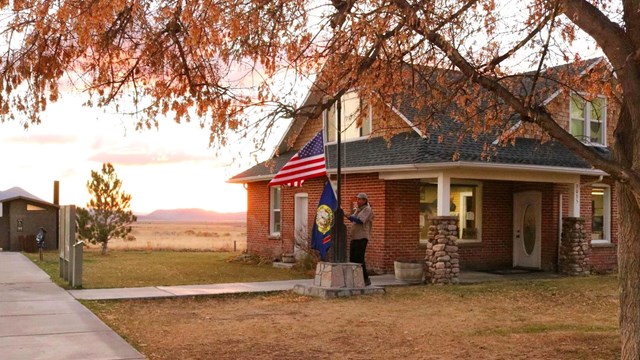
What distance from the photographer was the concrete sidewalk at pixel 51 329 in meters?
7.78

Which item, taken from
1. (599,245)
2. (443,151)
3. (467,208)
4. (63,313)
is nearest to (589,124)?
(599,245)

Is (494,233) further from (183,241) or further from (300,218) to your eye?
(183,241)

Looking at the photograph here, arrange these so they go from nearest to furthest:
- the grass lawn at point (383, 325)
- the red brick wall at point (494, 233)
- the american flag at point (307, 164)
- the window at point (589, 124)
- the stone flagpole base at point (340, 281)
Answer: the grass lawn at point (383, 325) < the stone flagpole base at point (340, 281) < the american flag at point (307, 164) < the red brick wall at point (494, 233) < the window at point (589, 124)

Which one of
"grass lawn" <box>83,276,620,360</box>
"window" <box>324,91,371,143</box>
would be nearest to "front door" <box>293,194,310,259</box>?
"window" <box>324,91,371,143</box>

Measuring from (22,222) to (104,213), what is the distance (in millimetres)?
4264

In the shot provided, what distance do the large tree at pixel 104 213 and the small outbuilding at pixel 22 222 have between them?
279 cm

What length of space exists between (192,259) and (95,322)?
14.4 m

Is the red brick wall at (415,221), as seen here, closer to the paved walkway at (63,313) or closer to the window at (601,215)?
the window at (601,215)

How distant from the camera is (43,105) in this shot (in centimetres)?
798

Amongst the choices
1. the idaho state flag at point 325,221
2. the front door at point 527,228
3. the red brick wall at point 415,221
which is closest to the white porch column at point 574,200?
the red brick wall at point 415,221

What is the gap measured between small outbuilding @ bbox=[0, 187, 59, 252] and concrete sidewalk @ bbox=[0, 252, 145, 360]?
48.6ft

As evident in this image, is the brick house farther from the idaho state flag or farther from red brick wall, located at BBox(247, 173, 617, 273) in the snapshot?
the idaho state flag

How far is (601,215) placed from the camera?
20703 millimetres

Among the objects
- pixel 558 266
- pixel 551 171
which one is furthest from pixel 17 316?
pixel 558 266
